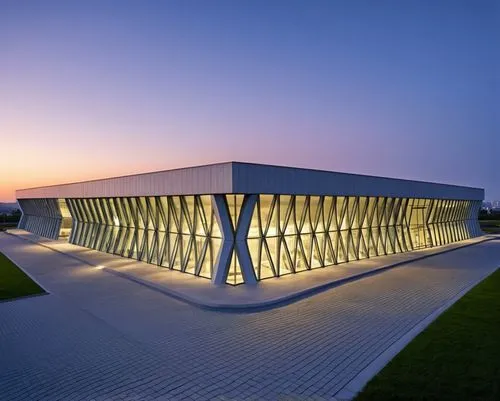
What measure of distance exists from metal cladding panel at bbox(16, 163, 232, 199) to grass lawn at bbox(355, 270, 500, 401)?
379 inches

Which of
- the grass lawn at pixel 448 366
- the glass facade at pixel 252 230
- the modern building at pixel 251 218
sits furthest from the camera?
the glass facade at pixel 252 230

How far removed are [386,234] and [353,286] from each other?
483 inches

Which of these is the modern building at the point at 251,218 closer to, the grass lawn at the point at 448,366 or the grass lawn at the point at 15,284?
the grass lawn at the point at 15,284

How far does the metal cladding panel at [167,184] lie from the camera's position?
16.8m

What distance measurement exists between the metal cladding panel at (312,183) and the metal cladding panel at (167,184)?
0.90 meters

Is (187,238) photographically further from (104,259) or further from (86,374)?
(86,374)

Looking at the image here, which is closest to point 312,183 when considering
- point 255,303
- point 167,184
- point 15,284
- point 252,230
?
point 252,230

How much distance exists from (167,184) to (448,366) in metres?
15.6

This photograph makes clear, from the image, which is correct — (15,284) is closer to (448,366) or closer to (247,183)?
(247,183)

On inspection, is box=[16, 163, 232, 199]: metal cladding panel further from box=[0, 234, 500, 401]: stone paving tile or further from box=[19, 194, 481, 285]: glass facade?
box=[0, 234, 500, 401]: stone paving tile

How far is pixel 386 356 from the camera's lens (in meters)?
9.34

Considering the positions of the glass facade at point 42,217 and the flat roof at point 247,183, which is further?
the glass facade at point 42,217

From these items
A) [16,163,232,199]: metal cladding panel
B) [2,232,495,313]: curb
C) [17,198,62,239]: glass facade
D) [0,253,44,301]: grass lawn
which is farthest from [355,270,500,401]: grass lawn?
Result: [17,198,62,239]: glass facade

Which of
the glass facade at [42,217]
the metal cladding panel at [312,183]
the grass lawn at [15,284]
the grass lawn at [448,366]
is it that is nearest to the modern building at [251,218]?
the metal cladding panel at [312,183]
